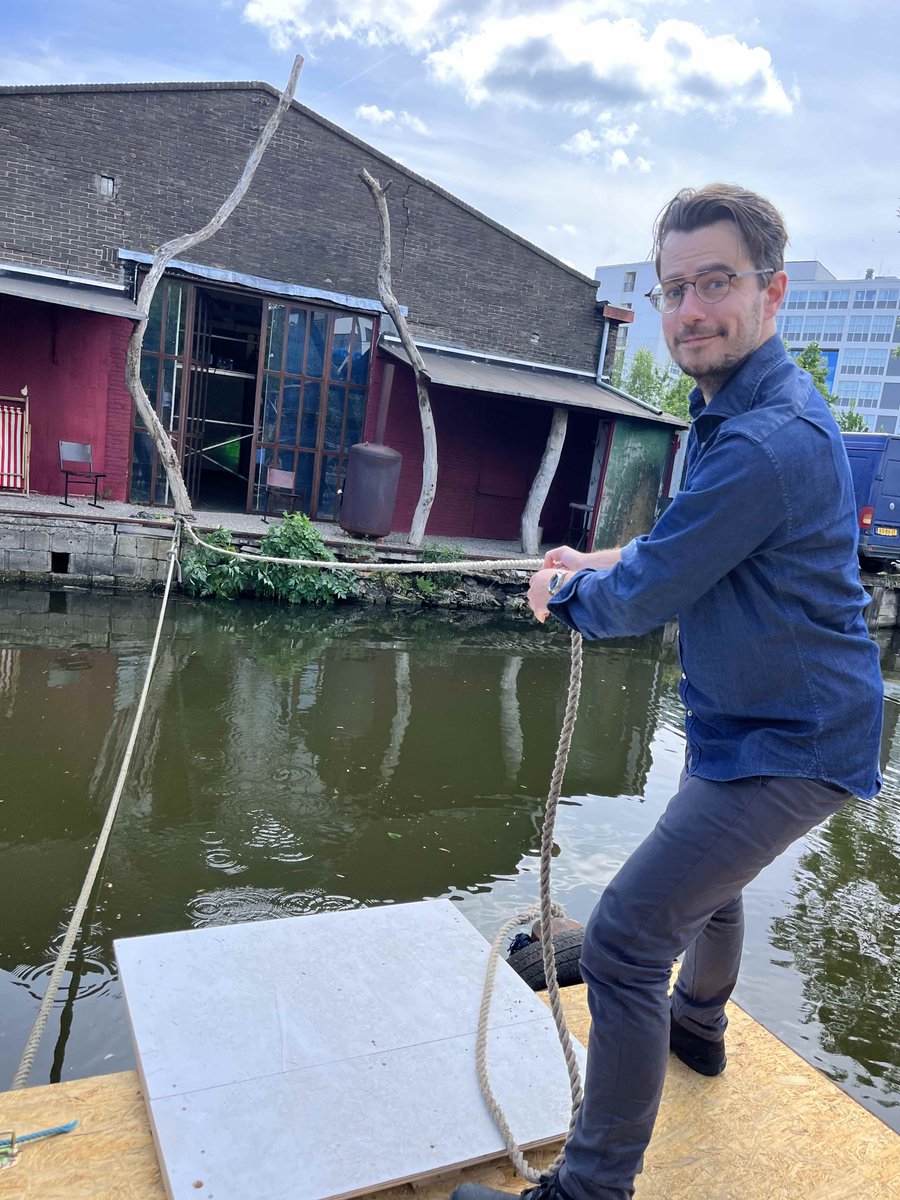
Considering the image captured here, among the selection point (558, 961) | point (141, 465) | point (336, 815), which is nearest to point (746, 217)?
point (558, 961)

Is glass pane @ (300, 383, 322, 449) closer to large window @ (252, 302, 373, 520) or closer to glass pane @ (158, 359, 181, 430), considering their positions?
large window @ (252, 302, 373, 520)

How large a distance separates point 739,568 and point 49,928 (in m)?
3.24

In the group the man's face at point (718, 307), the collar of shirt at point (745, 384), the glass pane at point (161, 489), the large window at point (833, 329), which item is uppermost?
the large window at point (833, 329)

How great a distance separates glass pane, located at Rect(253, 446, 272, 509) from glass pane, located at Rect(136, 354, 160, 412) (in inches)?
67.2

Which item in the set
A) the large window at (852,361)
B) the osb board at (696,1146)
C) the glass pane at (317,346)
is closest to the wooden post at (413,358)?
the glass pane at (317,346)

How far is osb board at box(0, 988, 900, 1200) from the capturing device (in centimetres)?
177

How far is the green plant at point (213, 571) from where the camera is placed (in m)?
Answer: 10.3

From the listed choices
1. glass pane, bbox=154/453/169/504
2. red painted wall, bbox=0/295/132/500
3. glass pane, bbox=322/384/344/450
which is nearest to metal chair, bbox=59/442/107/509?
red painted wall, bbox=0/295/132/500

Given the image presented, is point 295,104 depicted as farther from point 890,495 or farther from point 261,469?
point 890,495

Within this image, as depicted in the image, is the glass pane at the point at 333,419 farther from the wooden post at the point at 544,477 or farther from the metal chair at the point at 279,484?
the wooden post at the point at 544,477

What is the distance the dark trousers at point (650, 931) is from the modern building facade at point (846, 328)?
233 ft

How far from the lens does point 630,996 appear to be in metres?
1.64

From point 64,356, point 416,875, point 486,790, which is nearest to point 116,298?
point 64,356

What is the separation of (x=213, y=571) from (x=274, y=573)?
72 cm
